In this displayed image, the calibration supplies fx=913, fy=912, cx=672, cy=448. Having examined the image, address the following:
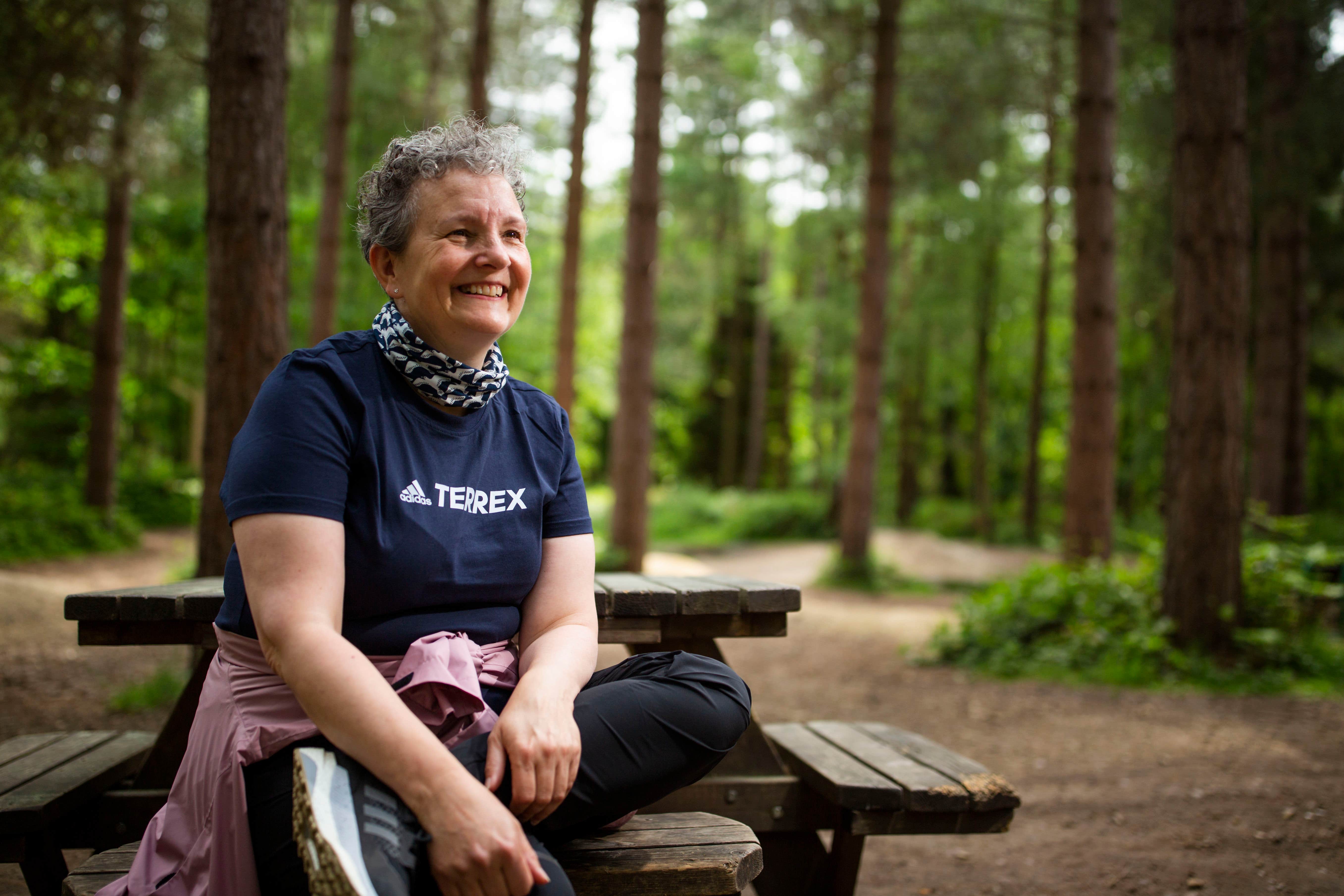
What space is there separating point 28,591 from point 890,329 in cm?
1710

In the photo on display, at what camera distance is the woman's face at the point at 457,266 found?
2.01m

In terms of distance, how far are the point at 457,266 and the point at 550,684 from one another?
0.92m

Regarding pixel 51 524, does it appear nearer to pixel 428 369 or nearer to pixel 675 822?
pixel 428 369

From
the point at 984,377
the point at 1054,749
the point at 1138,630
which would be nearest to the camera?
the point at 1054,749

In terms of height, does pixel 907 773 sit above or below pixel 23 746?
above

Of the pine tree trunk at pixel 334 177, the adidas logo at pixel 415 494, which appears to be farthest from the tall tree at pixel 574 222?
the adidas logo at pixel 415 494

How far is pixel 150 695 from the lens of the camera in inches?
211

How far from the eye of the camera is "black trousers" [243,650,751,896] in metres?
1.66

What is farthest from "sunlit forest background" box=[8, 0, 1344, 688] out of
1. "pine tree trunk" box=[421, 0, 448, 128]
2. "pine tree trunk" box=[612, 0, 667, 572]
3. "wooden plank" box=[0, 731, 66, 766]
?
"wooden plank" box=[0, 731, 66, 766]

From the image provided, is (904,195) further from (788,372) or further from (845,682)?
(788,372)

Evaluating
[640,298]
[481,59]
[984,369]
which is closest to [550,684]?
[640,298]

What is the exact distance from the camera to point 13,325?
19891 mm

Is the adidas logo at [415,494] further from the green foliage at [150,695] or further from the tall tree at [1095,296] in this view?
the tall tree at [1095,296]

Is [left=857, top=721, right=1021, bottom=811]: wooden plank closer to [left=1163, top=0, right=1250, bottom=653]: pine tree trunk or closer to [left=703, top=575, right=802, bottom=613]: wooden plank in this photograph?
[left=703, top=575, right=802, bottom=613]: wooden plank
